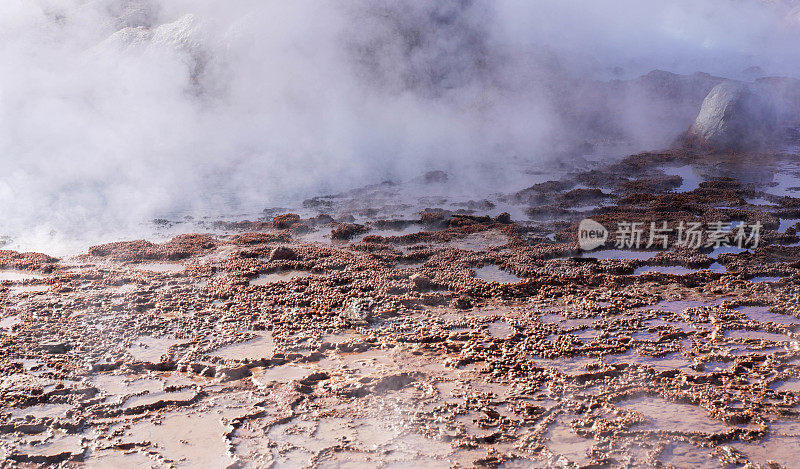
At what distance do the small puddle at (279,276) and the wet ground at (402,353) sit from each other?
48 mm

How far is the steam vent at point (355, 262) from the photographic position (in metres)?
4.62

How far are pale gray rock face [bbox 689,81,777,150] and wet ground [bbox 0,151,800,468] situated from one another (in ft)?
35.1

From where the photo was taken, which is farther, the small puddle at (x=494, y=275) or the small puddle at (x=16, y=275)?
the small puddle at (x=16, y=275)

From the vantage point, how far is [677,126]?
23.3m

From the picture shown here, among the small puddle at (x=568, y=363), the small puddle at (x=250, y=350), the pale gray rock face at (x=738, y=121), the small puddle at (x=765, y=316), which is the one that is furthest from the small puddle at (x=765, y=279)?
the pale gray rock face at (x=738, y=121)

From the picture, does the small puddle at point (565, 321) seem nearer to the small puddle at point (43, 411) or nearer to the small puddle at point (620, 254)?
the small puddle at point (620, 254)

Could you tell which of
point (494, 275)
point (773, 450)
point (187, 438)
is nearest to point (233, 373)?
point (187, 438)

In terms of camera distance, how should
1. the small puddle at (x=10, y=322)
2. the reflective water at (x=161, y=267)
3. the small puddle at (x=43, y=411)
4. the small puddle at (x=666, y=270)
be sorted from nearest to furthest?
the small puddle at (x=43, y=411)
the small puddle at (x=10, y=322)
the small puddle at (x=666, y=270)
the reflective water at (x=161, y=267)

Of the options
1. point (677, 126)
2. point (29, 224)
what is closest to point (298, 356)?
point (29, 224)

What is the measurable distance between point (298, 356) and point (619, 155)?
1659 centimetres

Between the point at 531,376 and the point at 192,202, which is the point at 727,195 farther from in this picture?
the point at 192,202

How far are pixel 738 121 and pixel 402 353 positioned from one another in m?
18.4

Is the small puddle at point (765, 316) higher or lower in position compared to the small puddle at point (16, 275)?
higher

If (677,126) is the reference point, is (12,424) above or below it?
below
